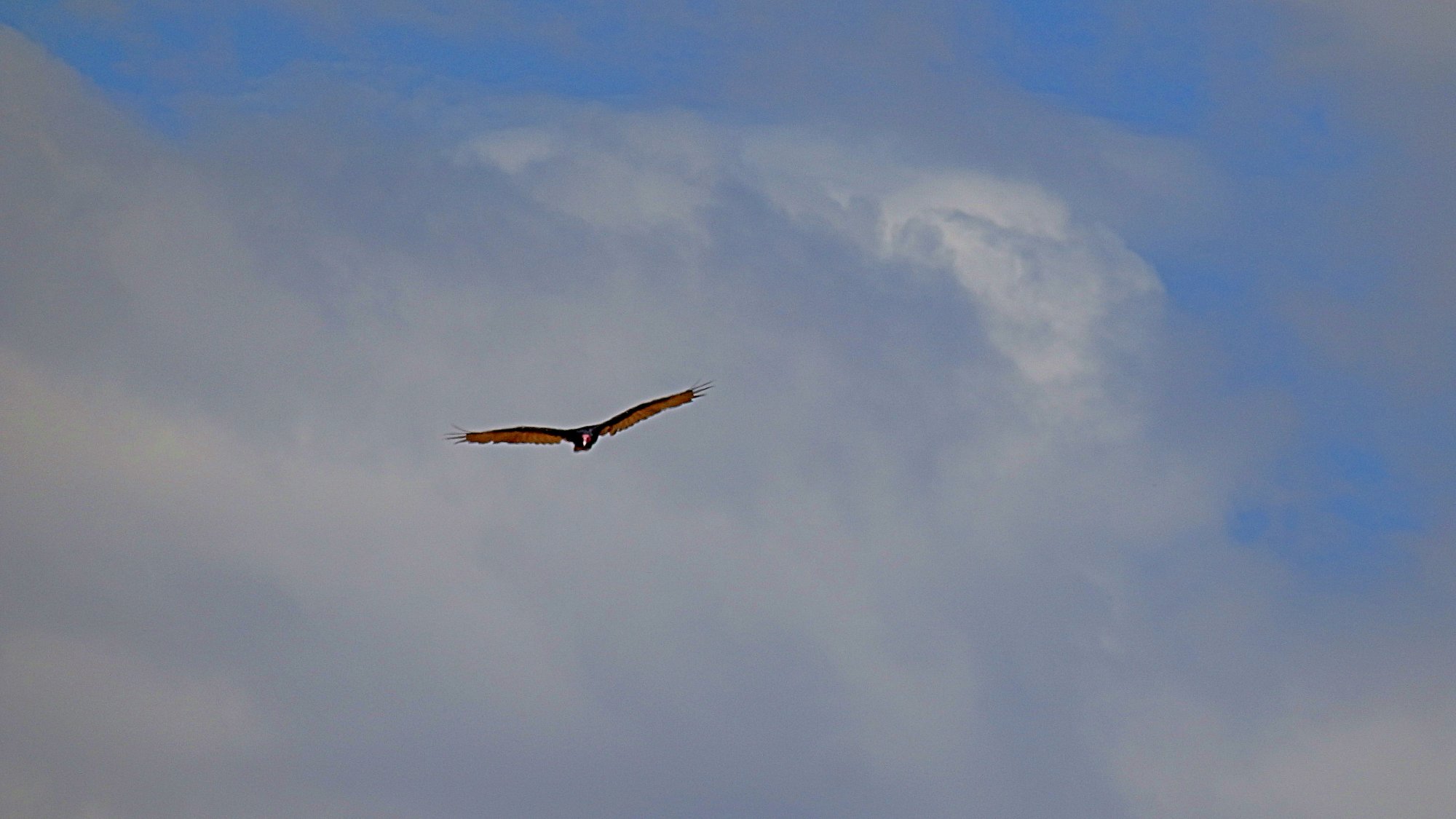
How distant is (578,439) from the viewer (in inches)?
3479

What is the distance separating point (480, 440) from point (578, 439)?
5.11 meters

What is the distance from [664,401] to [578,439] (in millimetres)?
5646

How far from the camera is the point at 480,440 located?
88.1 m

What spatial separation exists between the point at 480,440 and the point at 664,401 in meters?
10.2

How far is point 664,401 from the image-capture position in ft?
282
